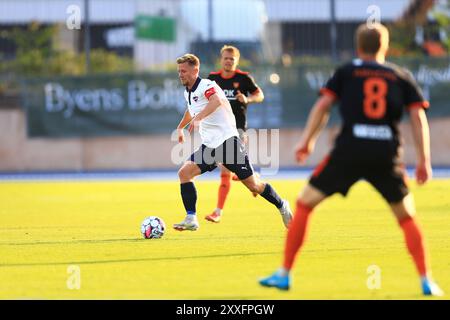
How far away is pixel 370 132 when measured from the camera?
7973 millimetres

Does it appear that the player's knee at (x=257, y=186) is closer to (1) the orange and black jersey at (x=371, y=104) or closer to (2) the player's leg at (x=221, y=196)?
(2) the player's leg at (x=221, y=196)

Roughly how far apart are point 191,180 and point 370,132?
4987 mm

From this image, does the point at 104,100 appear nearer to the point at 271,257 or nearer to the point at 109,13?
the point at 109,13

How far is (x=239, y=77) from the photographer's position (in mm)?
14891

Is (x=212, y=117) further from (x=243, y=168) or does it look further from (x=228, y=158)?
(x=243, y=168)

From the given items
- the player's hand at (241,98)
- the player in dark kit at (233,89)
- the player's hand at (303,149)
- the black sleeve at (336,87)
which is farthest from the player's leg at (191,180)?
the black sleeve at (336,87)

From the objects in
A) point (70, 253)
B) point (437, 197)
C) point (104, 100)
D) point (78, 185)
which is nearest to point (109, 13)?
point (104, 100)

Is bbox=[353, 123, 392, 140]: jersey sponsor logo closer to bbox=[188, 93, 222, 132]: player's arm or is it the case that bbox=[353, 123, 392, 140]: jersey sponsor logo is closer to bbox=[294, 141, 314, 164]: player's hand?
bbox=[294, 141, 314, 164]: player's hand

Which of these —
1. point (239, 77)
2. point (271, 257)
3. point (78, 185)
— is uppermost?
point (239, 77)

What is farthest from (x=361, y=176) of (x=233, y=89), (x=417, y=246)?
(x=233, y=89)

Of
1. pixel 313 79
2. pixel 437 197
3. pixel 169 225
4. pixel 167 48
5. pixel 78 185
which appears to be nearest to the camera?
pixel 169 225

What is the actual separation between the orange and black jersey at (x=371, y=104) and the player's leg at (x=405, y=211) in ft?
0.58

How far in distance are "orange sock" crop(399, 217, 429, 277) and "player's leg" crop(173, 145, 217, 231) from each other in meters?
4.80
